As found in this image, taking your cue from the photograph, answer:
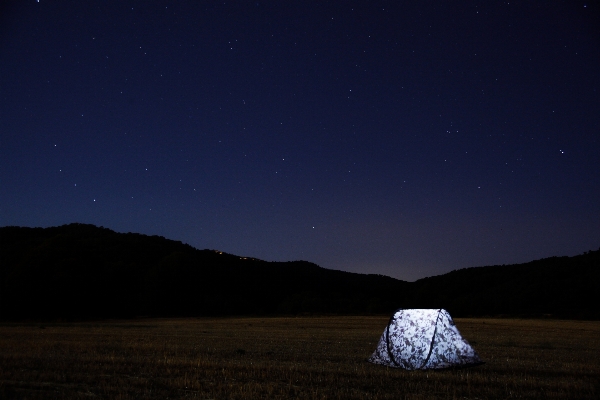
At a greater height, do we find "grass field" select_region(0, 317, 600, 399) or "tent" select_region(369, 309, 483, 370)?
"tent" select_region(369, 309, 483, 370)

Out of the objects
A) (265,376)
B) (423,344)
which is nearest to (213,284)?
(423,344)

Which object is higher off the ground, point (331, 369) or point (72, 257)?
point (72, 257)

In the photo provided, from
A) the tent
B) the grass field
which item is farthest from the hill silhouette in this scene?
the tent

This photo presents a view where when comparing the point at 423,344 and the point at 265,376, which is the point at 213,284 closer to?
the point at 423,344

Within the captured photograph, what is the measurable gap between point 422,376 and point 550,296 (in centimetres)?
7644

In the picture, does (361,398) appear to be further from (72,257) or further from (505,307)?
(505,307)

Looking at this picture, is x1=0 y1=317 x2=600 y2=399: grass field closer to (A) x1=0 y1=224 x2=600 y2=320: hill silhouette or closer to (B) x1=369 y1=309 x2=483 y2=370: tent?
(B) x1=369 y1=309 x2=483 y2=370: tent

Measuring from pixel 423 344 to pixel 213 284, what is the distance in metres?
82.0

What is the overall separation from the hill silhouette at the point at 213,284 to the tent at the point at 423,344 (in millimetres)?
47407

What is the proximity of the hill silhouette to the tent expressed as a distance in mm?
47407

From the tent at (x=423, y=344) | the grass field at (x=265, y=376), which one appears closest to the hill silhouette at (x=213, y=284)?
the grass field at (x=265, y=376)

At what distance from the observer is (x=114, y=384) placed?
10945 mm

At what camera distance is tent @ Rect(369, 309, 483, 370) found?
13.9m

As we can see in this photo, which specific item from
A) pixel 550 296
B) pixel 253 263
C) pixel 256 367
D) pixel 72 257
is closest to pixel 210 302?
pixel 72 257
